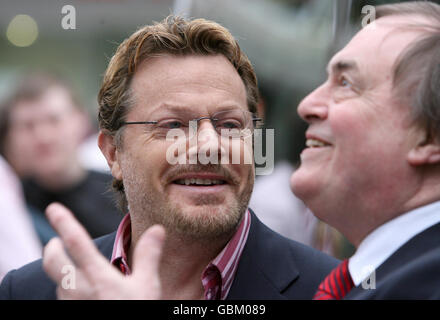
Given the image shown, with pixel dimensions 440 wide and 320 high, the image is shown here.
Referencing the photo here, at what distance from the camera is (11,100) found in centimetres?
473

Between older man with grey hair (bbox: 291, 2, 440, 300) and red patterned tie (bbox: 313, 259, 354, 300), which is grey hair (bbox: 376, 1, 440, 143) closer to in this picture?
older man with grey hair (bbox: 291, 2, 440, 300)

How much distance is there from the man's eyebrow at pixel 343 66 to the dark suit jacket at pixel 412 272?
0.63 meters

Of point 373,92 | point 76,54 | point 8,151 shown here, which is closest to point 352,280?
point 373,92

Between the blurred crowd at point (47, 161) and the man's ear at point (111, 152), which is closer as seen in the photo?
the man's ear at point (111, 152)

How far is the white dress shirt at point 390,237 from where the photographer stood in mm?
1914

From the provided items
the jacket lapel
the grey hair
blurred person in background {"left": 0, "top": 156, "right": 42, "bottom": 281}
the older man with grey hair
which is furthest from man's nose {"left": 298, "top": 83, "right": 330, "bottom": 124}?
blurred person in background {"left": 0, "top": 156, "right": 42, "bottom": 281}

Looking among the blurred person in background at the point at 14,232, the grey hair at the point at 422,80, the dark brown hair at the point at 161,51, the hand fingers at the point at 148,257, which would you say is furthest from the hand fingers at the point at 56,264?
the blurred person in background at the point at 14,232

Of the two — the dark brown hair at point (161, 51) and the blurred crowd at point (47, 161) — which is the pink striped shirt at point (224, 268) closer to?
the dark brown hair at point (161, 51)

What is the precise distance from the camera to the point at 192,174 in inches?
102

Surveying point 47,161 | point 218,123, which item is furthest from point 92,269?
point 47,161

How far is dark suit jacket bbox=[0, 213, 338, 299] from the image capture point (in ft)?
8.04

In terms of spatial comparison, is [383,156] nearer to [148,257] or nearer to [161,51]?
[148,257]

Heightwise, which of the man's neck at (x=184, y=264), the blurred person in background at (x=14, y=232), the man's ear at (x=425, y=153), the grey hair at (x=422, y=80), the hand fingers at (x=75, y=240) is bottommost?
the blurred person in background at (x=14, y=232)

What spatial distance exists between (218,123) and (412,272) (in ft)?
4.13
